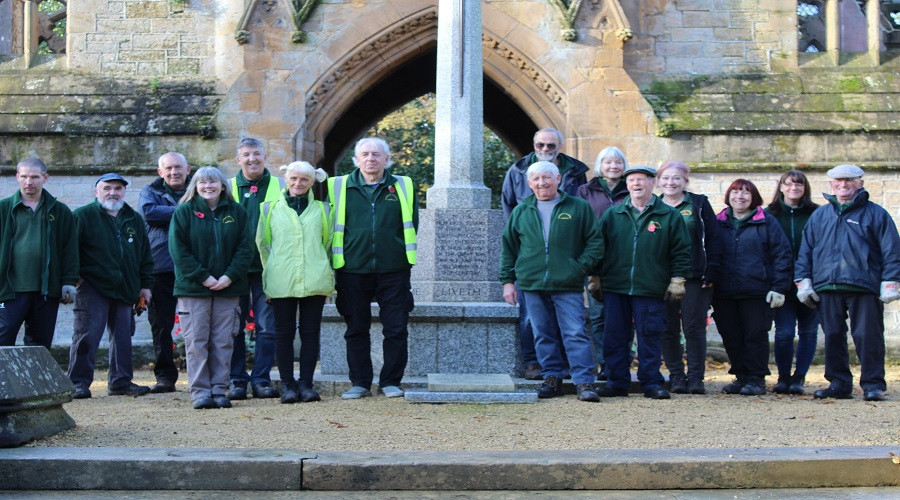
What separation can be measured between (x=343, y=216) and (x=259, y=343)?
1160mm

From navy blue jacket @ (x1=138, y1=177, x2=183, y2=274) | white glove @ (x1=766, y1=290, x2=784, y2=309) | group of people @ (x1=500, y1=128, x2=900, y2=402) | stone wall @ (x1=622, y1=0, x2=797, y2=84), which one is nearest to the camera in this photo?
group of people @ (x1=500, y1=128, x2=900, y2=402)

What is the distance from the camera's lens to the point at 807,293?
8.68 m

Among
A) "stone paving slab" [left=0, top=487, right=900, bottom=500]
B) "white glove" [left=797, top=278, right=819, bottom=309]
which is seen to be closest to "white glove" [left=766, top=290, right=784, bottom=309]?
"white glove" [left=797, top=278, right=819, bottom=309]


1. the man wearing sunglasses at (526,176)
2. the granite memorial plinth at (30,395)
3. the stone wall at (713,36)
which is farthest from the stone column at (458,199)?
the stone wall at (713,36)

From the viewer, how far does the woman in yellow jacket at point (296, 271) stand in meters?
7.98

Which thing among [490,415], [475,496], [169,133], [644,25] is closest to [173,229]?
[490,415]

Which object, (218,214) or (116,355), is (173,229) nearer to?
(218,214)

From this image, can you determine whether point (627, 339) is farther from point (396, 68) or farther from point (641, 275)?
point (396, 68)

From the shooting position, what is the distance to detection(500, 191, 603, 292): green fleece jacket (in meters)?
8.07

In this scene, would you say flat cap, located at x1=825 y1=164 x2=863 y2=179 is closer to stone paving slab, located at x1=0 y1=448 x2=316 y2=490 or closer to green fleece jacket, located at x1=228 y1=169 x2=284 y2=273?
green fleece jacket, located at x1=228 y1=169 x2=284 y2=273

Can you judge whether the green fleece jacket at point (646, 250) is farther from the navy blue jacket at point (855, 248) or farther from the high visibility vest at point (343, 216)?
the high visibility vest at point (343, 216)

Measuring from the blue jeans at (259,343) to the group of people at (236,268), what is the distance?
0.4 inches

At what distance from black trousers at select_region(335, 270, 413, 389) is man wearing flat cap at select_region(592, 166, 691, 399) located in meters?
1.47

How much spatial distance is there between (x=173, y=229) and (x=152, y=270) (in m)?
1.24
